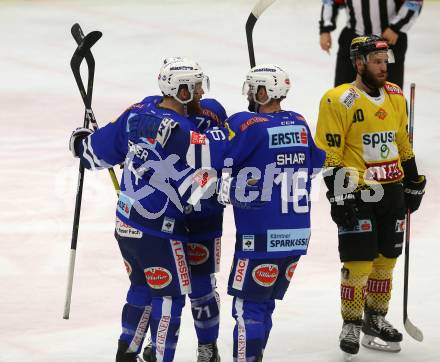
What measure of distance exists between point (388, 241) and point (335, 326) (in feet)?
2.40

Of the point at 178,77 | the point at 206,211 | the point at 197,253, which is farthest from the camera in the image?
the point at 197,253

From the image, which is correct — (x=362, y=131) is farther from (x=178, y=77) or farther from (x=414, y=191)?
(x=178, y=77)

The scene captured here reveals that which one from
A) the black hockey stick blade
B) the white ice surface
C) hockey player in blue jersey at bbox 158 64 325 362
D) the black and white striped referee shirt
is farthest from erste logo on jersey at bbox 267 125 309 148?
the black and white striped referee shirt

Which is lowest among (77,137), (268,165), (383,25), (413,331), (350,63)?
(413,331)

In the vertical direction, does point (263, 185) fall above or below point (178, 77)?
below

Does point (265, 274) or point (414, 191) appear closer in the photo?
point (265, 274)

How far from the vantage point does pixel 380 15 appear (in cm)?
955

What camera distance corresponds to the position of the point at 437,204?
9211 mm

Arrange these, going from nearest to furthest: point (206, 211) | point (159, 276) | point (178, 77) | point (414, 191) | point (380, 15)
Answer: point (178, 77), point (159, 276), point (206, 211), point (414, 191), point (380, 15)

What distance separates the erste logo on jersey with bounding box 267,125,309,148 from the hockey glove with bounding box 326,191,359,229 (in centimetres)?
63

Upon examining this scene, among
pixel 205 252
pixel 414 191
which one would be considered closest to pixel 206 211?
pixel 205 252

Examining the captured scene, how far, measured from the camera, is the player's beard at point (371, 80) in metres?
6.41

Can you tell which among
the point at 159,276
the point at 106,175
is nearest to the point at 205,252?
the point at 159,276

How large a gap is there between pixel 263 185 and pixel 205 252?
1.92 feet
